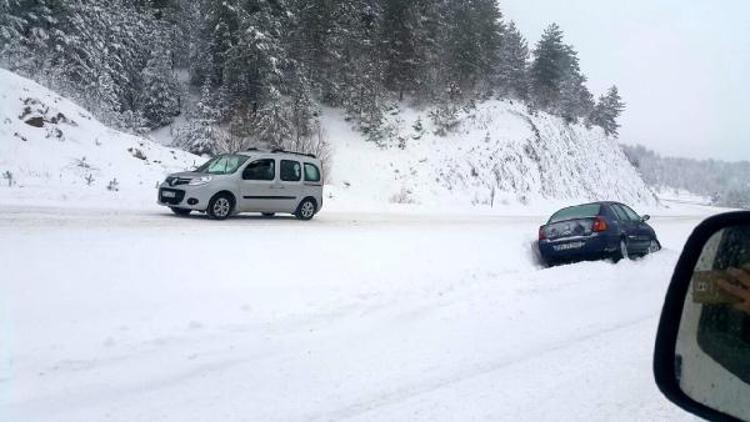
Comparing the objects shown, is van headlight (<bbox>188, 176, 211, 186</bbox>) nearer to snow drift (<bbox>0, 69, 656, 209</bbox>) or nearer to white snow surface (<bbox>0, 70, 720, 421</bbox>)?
white snow surface (<bbox>0, 70, 720, 421</bbox>)

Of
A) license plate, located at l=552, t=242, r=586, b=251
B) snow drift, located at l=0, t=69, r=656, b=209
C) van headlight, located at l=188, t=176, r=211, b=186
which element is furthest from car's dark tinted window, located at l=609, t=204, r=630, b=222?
snow drift, located at l=0, t=69, r=656, b=209

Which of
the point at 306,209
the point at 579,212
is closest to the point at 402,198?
the point at 306,209

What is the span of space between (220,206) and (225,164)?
1388 mm

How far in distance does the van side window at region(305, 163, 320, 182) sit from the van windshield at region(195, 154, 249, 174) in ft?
6.89

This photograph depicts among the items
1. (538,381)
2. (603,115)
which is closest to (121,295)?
(538,381)

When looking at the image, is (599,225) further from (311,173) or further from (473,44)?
(473,44)

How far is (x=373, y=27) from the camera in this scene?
39875 mm

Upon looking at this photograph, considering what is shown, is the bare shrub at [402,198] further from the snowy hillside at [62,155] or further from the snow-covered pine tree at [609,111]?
the snow-covered pine tree at [609,111]

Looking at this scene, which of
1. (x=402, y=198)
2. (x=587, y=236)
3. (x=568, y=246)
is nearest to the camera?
(x=587, y=236)

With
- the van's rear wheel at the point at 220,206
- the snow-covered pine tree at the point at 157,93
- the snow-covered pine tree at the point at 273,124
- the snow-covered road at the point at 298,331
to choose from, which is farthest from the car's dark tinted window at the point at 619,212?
the snow-covered pine tree at the point at 157,93

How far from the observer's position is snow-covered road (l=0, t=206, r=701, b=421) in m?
4.30

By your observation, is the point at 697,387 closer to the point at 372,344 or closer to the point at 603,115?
the point at 372,344

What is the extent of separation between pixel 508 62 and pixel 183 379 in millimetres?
53334

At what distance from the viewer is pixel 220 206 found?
1392cm
